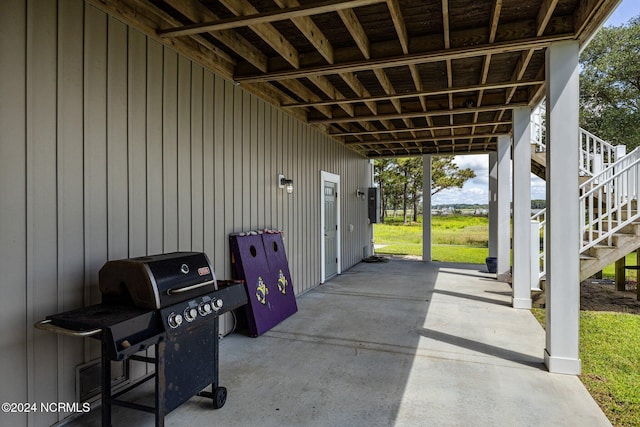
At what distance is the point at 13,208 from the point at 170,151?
4.52 ft

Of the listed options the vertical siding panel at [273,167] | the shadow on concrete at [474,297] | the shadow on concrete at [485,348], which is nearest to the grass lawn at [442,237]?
the shadow on concrete at [474,297]

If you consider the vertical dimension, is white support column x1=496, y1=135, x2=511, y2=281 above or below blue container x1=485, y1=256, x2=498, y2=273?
above

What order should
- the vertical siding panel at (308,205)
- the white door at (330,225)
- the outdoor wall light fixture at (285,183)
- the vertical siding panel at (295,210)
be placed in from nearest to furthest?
the outdoor wall light fixture at (285,183)
the vertical siding panel at (295,210)
the vertical siding panel at (308,205)
the white door at (330,225)

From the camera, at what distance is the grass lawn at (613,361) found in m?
2.58

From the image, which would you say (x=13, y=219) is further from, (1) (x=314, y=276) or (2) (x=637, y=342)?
(2) (x=637, y=342)

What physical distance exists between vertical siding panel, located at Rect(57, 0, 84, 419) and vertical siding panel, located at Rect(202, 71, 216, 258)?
1.34 m

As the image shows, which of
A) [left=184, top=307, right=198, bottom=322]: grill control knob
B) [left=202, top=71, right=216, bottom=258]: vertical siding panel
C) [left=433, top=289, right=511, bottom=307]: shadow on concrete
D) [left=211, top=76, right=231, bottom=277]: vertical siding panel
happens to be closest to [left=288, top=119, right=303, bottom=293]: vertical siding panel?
[left=211, top=76, right=231, bottom=277]: vertical siding panel

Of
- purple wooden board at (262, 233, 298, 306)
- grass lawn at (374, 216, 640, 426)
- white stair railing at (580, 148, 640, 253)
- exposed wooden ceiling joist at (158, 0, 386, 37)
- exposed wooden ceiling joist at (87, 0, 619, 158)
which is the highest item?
exposed wooden ceiling joist at (87, 0, 619, 158)

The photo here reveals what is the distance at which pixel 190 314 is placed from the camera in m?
2.24

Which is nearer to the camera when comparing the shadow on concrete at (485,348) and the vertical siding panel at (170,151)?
the vertical siding panel at (170,151)

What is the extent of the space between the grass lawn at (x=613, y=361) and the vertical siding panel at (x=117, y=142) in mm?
3683

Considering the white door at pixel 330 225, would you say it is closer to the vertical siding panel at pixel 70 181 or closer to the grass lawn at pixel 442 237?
the grass lawn at pixel 442 237

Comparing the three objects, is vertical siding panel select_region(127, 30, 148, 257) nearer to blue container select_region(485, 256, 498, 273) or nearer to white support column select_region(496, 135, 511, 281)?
white support column select_region(496, 135, 511, 281)

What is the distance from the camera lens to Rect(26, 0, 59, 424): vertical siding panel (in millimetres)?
2119
